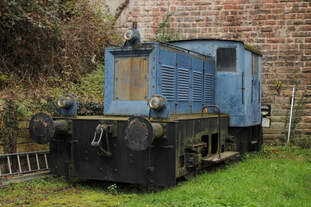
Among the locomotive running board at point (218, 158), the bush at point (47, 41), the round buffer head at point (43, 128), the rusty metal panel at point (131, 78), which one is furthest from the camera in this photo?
the bush at point (47, 41)

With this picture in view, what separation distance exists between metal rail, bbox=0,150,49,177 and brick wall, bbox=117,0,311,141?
723 cm

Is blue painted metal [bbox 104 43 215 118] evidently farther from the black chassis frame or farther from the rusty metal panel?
the black chassis frame

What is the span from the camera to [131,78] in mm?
6758

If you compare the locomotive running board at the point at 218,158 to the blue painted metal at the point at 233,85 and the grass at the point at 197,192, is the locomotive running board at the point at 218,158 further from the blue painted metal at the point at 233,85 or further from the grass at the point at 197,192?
the blue painted metal at the point at 233,85

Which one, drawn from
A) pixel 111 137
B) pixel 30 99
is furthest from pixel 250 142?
pixel 30 99

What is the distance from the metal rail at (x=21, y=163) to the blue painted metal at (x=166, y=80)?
169 cm

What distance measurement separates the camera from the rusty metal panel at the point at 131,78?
6.64 metres

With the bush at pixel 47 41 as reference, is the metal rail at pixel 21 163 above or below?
below

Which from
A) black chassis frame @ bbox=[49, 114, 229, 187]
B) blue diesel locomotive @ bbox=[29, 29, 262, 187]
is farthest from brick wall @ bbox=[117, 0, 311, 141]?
black chassis frame @ bbox=[49, 114, 229, 187]

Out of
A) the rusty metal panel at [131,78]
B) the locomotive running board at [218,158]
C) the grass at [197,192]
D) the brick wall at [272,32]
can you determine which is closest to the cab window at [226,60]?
the locomotive running board at [218,158]

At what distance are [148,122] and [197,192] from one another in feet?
3.92

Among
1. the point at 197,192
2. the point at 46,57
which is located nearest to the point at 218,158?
the point at 197,192

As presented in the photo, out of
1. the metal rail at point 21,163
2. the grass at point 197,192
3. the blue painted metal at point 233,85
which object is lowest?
the grass at point 197,192

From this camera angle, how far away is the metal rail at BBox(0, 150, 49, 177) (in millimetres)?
6918
